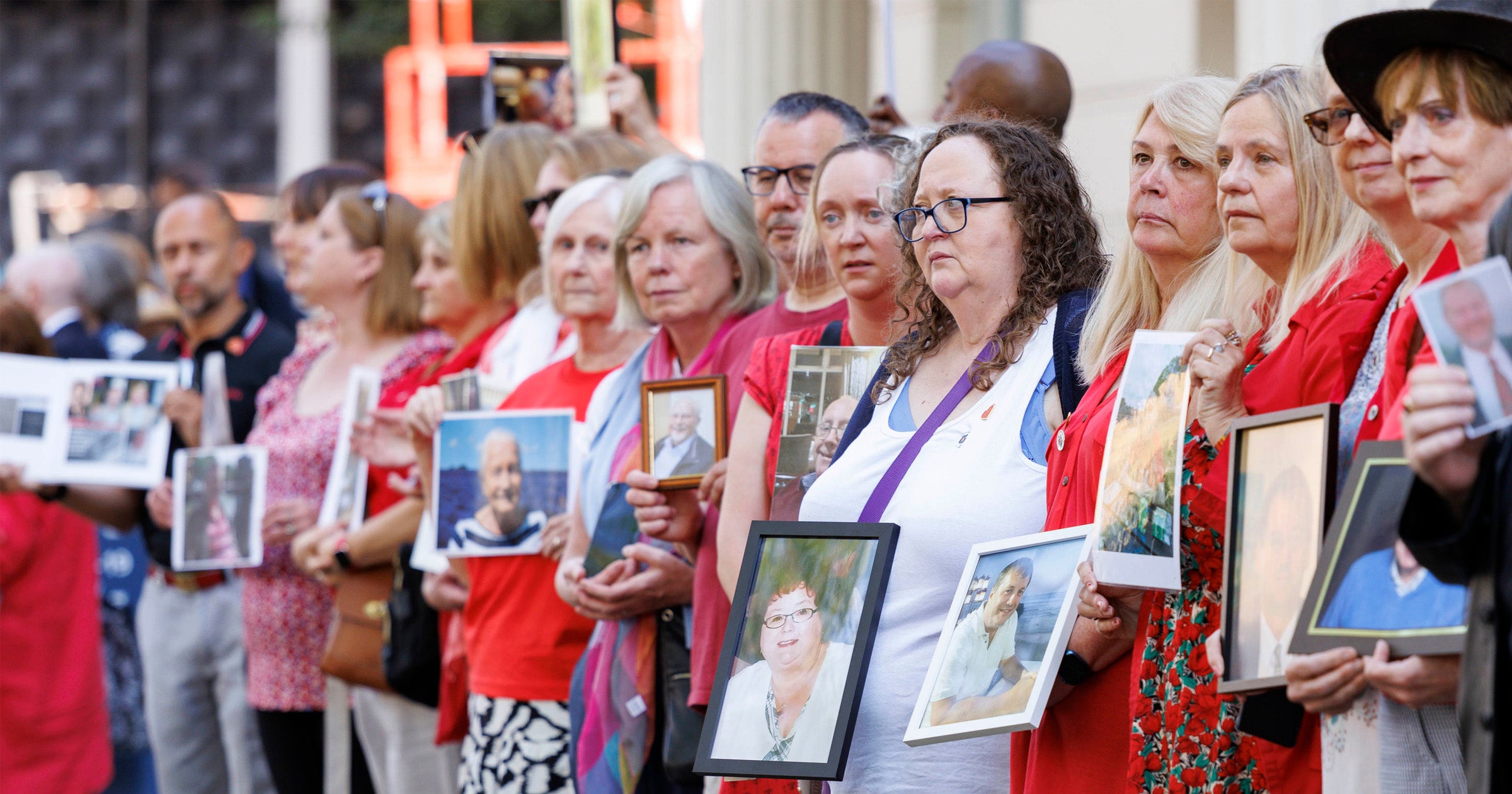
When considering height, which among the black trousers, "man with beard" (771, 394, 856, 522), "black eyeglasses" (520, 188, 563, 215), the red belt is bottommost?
the black trousers

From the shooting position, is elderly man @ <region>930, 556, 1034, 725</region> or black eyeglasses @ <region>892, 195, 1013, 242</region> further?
black eyeglasses @ <region>892, 195, 1013, 242</region>

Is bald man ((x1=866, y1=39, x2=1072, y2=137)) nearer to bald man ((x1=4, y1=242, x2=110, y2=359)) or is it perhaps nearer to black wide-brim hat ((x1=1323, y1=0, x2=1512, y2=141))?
black wide-brim hat ((x1=1323, y1=0, x2=1512, y2=141))

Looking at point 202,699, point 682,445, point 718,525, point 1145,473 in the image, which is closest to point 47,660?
point 202,699

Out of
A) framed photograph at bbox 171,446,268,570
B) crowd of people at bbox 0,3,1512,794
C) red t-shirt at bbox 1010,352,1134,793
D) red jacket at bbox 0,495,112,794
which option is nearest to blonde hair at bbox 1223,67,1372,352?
crowd of people at bbox 0,3,1512,794

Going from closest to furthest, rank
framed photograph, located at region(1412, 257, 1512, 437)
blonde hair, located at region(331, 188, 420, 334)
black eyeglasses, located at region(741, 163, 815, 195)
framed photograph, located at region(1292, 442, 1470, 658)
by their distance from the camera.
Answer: framed photograph, located at region(1412, 257, 1512, 437)
framed photograph, located at region(1292, 442, 1470, 658)
black eyeglasses, located at region(741, 163, 815, 195)
blonde hair, located at region(331, 188, 420, 334)

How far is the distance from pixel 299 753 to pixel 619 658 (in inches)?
79.0

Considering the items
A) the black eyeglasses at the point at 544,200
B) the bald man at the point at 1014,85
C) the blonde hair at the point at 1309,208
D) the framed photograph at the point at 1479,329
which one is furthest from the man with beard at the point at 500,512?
the framed photograph at the point at 1479,329

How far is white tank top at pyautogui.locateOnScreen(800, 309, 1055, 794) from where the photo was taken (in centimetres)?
290

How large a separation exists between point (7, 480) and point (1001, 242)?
436cm

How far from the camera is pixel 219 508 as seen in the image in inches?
220

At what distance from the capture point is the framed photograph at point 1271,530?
216 cm

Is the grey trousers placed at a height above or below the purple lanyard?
below

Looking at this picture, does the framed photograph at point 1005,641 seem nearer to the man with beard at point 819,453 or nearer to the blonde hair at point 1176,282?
the blonde hair at point 1176,282

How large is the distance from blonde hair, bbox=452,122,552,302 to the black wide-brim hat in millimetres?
3325
